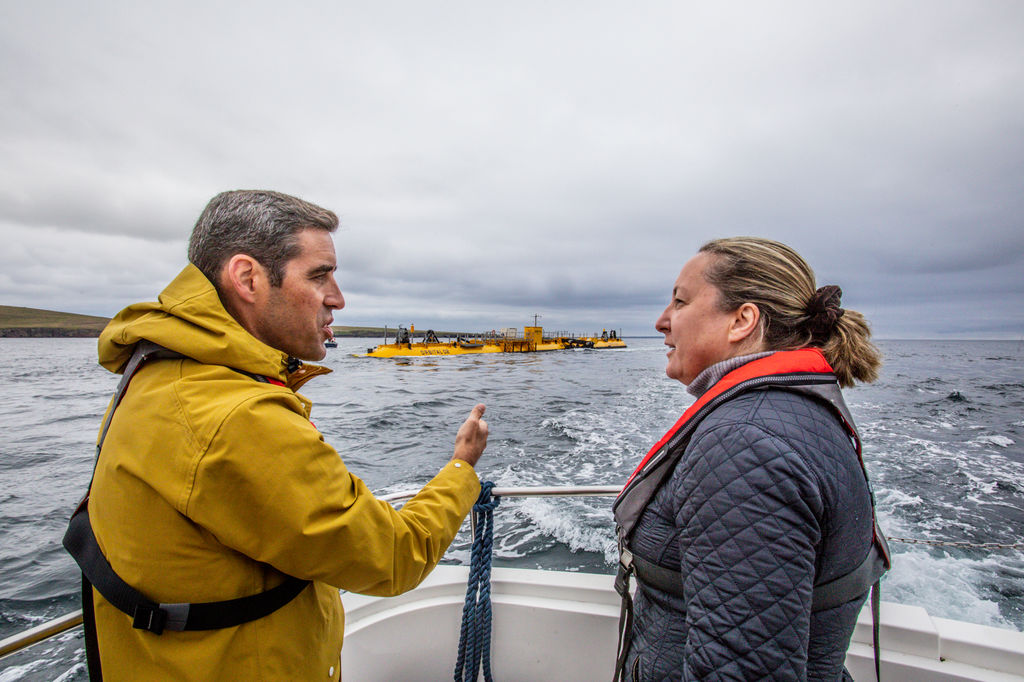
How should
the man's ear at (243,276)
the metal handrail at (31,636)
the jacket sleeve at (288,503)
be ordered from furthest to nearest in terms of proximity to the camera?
the metal handrail at (31,636) < the man's ear at (243,276) < the jacket sleeve at (288,503)

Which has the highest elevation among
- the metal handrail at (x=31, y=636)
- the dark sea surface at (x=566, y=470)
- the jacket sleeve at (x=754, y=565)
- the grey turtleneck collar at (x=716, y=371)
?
the grey turtleneck collar at (x=716, y=371)

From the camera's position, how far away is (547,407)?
13789mm

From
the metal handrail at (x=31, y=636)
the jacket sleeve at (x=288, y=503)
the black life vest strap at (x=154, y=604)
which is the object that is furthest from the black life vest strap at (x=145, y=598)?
the metal handrail at (x=31, y=636)

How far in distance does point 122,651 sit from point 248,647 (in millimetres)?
239

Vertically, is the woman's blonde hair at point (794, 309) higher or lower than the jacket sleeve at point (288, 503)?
higher

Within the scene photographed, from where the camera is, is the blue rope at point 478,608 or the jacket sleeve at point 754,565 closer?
the jacket sleeve at point 754,565

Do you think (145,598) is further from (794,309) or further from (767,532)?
(794,309)

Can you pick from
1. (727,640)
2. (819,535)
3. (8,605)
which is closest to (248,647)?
(727,640)

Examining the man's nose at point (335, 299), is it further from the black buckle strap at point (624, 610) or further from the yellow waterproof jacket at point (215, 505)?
the black buckle strap at point (624, 610)

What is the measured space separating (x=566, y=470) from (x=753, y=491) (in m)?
6.59

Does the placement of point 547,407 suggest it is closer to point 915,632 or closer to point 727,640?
point 915,632

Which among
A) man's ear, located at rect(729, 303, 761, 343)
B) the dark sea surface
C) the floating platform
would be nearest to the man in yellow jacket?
man's ear, located at rect(729, 303, 761, 343)

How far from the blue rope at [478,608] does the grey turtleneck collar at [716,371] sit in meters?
1.00

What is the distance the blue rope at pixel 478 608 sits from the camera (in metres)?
1.91
